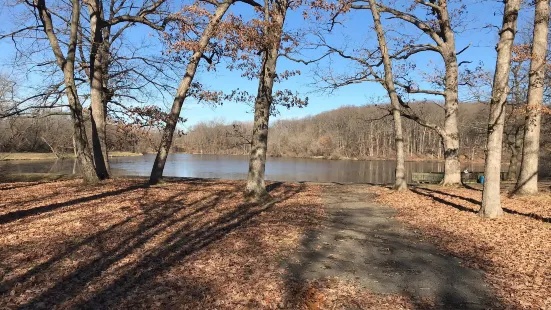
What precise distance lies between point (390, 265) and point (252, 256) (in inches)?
80.9

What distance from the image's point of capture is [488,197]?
8.97m

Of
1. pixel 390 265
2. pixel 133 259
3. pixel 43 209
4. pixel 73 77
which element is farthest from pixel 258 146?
pixel 73 77

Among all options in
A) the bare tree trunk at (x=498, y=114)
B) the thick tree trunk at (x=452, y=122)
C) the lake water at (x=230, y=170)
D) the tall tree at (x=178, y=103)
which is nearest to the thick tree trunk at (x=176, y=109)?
the tall tree at (x=178, y=103)

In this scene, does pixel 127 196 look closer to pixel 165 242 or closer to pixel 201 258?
pixel 165 242

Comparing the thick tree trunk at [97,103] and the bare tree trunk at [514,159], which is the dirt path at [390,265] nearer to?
the thick tree trunk at [97,103]

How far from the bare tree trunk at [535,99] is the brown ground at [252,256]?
2.54 meters

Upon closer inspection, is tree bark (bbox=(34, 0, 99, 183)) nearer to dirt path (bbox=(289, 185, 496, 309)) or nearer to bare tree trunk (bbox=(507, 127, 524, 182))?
dirt path (bbox=(289, 185, 496, 309))

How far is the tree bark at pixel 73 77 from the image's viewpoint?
1310 cm

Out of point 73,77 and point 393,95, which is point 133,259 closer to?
point 73,77

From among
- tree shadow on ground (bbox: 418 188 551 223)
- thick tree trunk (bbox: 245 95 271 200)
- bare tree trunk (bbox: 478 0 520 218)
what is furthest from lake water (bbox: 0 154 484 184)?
bare tree trunk (bbox: 478 0 520 218)

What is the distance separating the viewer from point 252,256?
595 centimetres

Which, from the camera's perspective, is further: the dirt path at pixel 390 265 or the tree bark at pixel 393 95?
the tree bark at pixel 393 95

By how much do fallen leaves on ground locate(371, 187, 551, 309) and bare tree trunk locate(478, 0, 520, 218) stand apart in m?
0.52

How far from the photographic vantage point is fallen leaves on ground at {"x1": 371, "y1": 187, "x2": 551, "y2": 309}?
4898 mm
